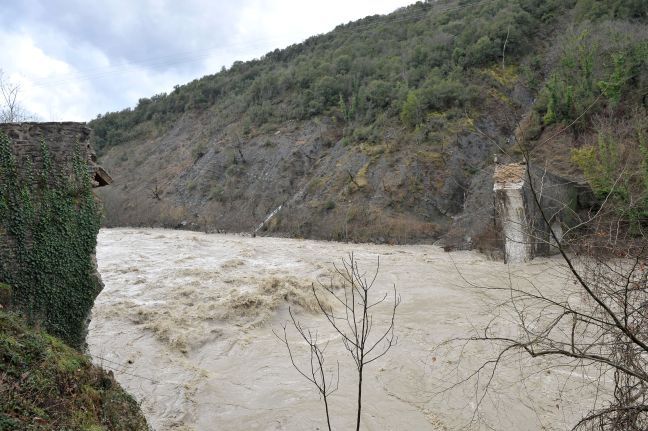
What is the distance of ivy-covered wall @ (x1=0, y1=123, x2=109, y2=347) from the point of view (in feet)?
24.5

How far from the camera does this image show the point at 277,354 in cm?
1041

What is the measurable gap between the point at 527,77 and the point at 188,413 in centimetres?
3219

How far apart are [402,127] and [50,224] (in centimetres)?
2782

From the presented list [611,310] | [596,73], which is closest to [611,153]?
[596,73]

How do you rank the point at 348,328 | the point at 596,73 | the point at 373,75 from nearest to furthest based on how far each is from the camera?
the point at 348,328, the point at 596,73, the point at 373,75

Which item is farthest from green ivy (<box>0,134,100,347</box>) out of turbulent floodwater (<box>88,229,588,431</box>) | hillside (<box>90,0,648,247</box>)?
hillside (<box>90,0,648,247</box>)

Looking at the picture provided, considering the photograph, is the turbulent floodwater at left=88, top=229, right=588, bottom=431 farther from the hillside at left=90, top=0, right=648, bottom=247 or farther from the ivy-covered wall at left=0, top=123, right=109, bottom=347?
the hillside at left=90, top=0, right=648, bottom=247

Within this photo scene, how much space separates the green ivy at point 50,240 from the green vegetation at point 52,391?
136 cm

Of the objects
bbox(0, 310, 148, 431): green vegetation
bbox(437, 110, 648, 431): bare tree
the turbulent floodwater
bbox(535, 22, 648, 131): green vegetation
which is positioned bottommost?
the turbulent floodwater

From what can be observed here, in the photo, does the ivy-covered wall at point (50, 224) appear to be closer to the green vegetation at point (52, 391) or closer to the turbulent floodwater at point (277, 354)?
the green vegetation at point (52, 391)

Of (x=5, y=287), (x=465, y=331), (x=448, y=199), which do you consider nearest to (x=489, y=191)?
(x=448, y=199)

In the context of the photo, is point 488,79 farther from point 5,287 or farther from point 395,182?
point 5,287

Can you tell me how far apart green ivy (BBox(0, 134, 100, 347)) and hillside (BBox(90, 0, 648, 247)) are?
1392 centimetres

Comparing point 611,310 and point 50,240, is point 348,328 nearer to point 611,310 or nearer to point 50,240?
point 50,240
